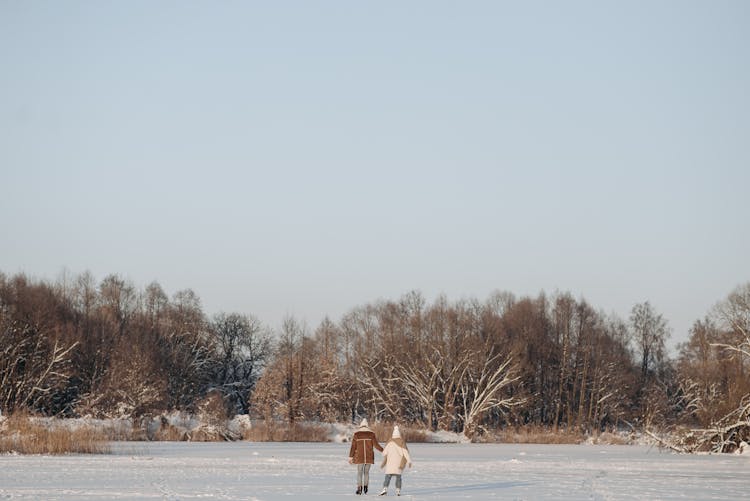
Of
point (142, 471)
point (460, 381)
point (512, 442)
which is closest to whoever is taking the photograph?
point (142, 471)

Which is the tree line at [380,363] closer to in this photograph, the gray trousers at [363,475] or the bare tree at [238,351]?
the bare tree at [238,351]

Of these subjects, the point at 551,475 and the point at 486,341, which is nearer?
the point at 551,475

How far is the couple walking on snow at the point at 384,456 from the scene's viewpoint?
19438mm

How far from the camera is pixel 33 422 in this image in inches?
1451

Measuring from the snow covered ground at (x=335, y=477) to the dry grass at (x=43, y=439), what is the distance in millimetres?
1107

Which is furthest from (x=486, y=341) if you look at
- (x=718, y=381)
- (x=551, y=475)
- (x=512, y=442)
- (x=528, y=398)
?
(x=551, y=475)

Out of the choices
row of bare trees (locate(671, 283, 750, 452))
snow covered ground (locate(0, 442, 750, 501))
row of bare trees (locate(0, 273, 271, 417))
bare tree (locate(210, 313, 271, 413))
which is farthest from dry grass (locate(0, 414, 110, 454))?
bare tree (locate(210, 313, 271, 413))

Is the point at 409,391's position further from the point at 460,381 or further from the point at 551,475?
the point at 551,475

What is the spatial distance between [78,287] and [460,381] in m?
33.9

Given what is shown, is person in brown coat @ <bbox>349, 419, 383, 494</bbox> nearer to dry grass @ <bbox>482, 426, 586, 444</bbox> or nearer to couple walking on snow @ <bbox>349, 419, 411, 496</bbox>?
couple walking on snow @ <bbox>349, 419, 411, 496</bbox>

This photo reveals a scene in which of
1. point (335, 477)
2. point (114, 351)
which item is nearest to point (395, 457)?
point (335, 477)

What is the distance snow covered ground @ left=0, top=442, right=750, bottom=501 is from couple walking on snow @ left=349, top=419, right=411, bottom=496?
16.3 inches

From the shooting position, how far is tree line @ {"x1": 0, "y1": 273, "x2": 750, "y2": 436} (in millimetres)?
57125

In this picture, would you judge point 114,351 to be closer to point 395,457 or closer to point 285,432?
point 285,432
